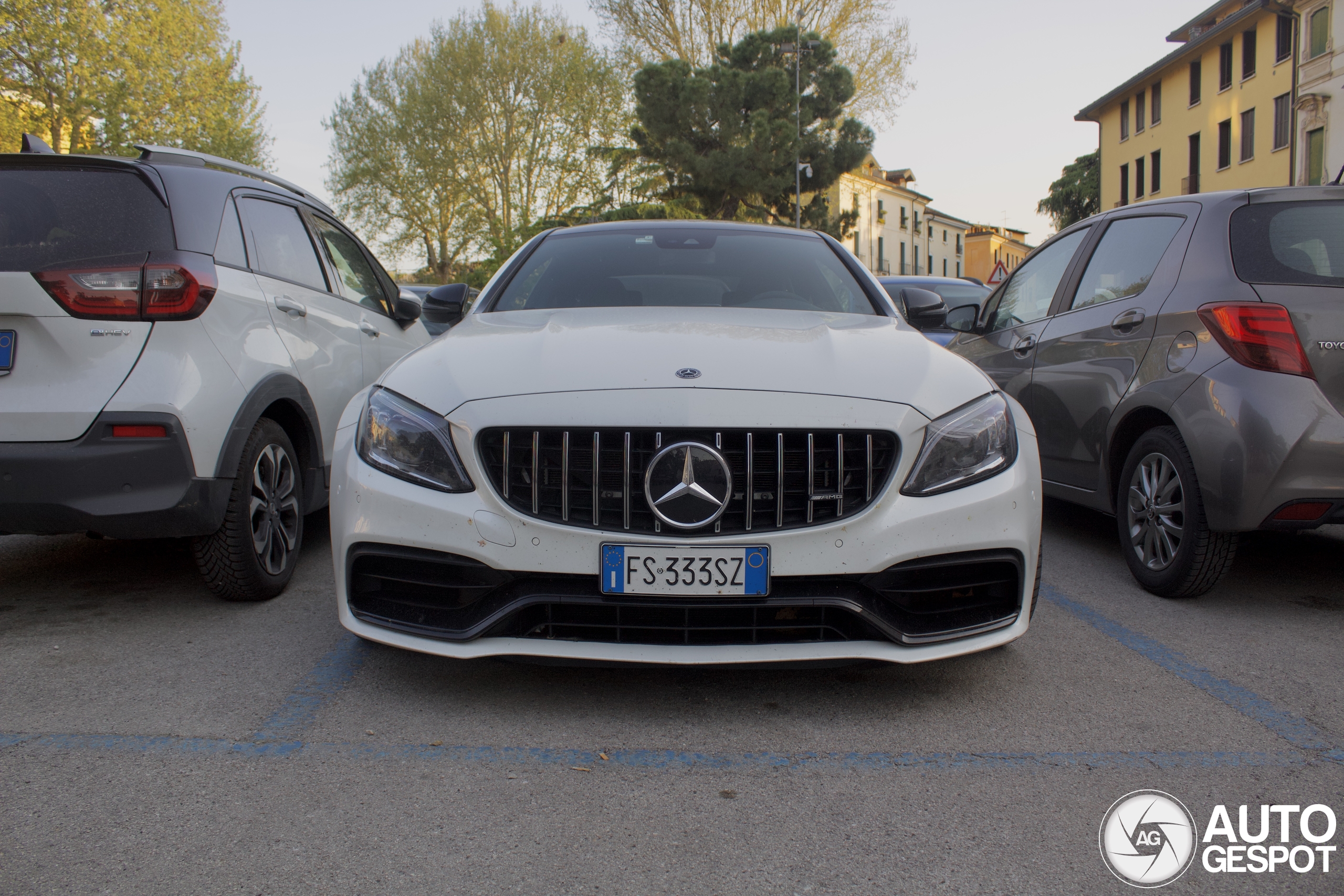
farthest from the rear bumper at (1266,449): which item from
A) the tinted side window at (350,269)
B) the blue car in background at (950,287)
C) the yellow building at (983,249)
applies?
the yellow building at (983,249)

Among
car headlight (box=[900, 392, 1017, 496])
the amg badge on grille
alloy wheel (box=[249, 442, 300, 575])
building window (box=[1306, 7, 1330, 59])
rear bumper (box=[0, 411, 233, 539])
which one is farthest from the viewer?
building window (box=[1306, 7, 1330, 59])

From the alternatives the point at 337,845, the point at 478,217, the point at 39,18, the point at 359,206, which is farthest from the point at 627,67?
the point at 337,845

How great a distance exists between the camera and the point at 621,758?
7.75ft

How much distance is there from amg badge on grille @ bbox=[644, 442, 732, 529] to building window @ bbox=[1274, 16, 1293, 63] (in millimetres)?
38038

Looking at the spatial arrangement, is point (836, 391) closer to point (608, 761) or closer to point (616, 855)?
point (608, 761)

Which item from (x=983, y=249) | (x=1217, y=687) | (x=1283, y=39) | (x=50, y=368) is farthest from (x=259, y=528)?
(x=983, y=249)

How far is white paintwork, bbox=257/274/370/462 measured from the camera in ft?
12.9

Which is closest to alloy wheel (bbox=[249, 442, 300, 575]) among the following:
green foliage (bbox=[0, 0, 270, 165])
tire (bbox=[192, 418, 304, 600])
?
tire (bbox=[192, 418, 304, 600])

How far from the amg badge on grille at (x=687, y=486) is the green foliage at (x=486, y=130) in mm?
34884

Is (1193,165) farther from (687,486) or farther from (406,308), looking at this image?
(687,486)

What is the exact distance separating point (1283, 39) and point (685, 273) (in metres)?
37.7

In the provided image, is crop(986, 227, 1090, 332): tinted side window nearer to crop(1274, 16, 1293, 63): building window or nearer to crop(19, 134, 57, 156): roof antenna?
crop(19, 134, 57, 156): roof antenna

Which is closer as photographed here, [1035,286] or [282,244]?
[282,244]

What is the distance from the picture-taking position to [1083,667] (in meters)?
3.02
